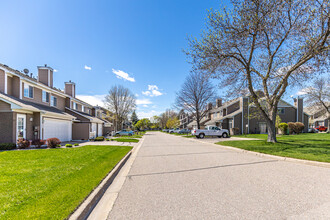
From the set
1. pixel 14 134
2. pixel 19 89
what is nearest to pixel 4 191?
pixel 14 134

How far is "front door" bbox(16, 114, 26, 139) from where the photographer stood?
14348mm

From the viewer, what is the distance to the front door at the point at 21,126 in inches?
565

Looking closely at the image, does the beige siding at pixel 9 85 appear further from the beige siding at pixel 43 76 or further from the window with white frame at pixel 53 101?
the beige siding at pixel 43 76

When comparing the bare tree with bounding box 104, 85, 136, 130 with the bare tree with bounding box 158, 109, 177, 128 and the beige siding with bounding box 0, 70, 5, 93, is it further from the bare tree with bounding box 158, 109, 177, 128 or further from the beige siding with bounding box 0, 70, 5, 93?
the bare tree with bounding box 158, 109, 177, 128

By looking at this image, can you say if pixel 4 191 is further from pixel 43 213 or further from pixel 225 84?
pixel 225 84

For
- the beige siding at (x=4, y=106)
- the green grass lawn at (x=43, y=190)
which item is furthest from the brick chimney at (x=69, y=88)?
the green grass lawn at (x=43, y=190)

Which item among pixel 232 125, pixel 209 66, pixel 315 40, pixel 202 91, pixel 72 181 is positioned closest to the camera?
pixel 72 181

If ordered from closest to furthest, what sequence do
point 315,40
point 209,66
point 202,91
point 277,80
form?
1. point 315,40
2. point 209,66
3. point 277,80
4. point 202,91

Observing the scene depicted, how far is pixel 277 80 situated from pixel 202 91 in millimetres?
19060

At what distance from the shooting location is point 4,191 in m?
4.43

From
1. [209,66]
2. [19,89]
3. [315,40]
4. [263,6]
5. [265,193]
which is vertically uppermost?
[263,6]

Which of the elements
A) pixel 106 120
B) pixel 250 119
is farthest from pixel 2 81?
pixel 250 119

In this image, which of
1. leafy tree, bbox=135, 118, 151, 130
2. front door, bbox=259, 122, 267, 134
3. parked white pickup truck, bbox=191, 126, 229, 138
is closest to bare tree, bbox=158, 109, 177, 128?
leafy tree, bbox=135, 118, 151, 130

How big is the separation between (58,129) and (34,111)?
5.33 m
